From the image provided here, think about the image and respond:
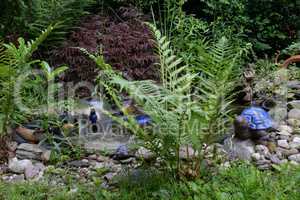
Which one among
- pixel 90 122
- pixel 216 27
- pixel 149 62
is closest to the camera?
pixel 90 122

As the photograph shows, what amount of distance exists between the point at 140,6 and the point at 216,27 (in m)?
0.84

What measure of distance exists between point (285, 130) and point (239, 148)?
0.45 metres

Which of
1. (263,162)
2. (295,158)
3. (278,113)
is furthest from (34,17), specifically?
(295,158)

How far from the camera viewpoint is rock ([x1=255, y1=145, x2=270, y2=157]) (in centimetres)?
288

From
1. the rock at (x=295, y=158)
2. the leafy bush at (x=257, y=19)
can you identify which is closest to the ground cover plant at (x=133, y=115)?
the rock at (x=295, y=158)

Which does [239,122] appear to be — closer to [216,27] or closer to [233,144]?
[233,144]

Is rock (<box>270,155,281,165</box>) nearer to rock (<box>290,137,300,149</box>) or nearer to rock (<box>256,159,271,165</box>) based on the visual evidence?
rock (<box>256,159,271,165</box>)

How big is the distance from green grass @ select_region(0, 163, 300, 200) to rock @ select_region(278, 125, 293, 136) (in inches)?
24.1

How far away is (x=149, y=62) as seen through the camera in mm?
4125

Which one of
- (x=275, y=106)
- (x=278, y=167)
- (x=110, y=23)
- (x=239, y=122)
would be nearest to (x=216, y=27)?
(x=110, y=23)

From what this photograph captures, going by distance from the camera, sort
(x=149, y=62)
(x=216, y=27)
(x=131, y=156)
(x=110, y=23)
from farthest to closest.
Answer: (x=216, y=27) < (x=110, y=23) < (x=149, y=62) < (x=131, y=156)

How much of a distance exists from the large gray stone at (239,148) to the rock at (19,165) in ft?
4.02

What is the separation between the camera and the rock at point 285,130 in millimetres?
3136

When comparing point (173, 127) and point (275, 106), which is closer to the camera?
point (173, 127)
